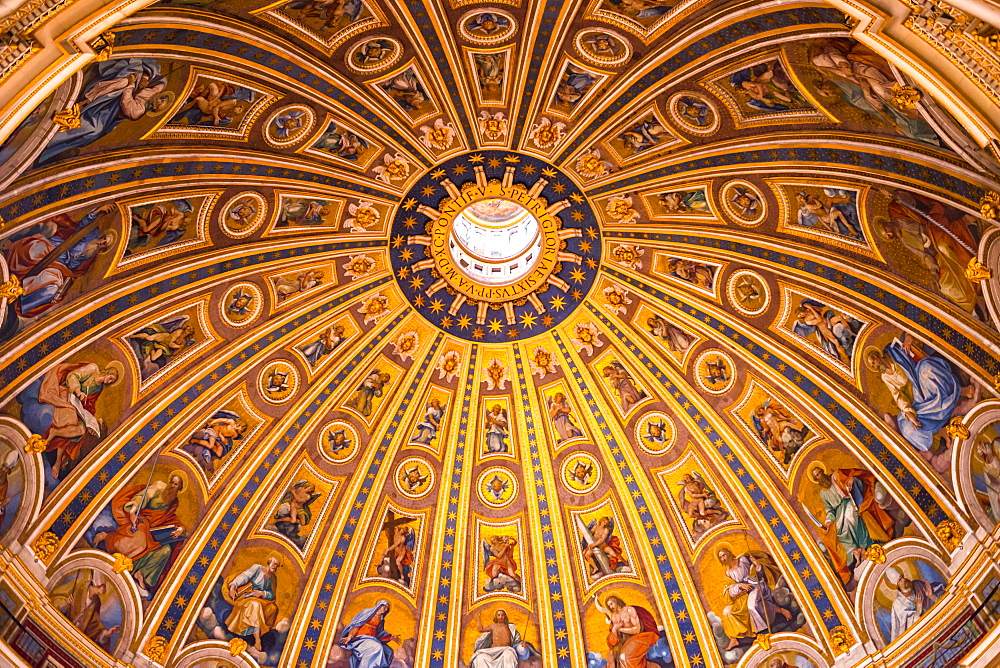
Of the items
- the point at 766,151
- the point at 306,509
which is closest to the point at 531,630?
the point at 306,509

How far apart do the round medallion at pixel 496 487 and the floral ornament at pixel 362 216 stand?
649cm

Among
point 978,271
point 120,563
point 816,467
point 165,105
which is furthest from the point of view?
point 816,467

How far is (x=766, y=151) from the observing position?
20500mm

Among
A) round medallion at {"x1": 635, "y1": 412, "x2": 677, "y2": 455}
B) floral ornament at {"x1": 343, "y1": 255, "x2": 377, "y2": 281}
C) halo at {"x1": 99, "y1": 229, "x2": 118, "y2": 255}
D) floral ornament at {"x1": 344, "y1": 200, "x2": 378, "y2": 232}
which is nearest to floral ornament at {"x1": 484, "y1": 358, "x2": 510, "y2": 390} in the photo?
round medallion at {"x1": 635, "y1": 412, "x2": 677, "y2": 455}

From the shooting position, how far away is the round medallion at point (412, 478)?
81.5 ft

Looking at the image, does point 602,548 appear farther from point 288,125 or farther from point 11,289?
point 11,289

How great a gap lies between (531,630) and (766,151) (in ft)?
38.3

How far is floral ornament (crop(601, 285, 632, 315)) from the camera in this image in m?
24.4

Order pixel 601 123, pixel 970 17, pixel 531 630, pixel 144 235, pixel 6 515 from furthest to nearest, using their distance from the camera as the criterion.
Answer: pixel 531 630, pixel 601 123, pixel 144 235, pixel 6 515, pixel 970 17

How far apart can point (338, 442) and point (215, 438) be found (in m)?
2.91

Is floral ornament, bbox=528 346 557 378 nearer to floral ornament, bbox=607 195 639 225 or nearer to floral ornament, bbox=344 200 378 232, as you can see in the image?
floral ornament, bbox=607 195 639 225

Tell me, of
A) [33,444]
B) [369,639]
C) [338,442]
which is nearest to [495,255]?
[338,442]

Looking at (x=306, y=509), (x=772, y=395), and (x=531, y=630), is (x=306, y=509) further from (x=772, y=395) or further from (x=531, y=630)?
(x=772, y=395)

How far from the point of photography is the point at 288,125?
69.1 feet
